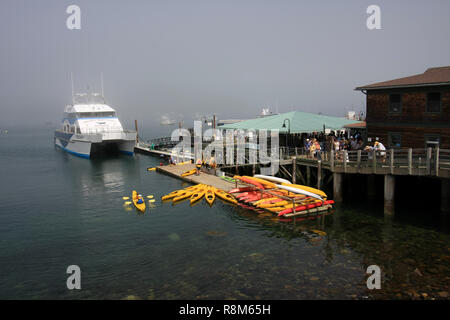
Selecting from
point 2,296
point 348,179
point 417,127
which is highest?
point 417,127

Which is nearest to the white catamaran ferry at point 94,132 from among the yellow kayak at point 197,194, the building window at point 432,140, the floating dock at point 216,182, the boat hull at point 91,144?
the boat hull at point 91,144

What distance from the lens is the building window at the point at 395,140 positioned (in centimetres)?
2431

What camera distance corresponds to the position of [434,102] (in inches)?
884

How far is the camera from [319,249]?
17578 mm

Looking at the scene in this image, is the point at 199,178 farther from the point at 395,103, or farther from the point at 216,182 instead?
the point at 395,103

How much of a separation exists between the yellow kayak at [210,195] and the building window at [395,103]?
14.6 metres

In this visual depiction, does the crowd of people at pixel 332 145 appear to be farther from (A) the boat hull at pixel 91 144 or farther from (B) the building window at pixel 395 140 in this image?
(A) the boat hull at pixel 91 144

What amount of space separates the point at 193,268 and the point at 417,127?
58.4 feet

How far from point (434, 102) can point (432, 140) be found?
249cm

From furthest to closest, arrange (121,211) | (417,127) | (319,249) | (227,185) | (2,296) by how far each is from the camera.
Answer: (227,185)
(121,211)
(417,127)
(319,249)
(2,296)

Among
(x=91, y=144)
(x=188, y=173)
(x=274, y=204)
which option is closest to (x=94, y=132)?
(x=91, y=144)

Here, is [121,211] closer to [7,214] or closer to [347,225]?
[7,214]

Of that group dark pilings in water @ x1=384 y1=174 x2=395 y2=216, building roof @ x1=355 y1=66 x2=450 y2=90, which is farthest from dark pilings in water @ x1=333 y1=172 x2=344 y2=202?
building roof @ x1=355 y1=66 x2=450 y2=90
